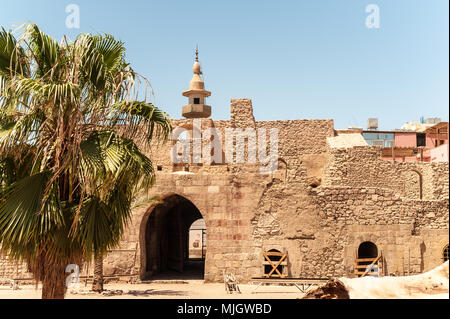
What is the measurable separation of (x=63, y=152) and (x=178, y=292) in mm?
9893

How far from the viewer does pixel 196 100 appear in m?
36.7

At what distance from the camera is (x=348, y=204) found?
19.0 metres

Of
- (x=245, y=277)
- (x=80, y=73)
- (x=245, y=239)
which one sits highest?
(x=80, y=73)

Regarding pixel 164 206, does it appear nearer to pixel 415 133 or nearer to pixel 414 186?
pixel 414 186

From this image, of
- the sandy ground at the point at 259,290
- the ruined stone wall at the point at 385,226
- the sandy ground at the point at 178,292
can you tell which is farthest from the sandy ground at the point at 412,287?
the ruined stone wall at the point at 385,226

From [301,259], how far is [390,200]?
4237mm

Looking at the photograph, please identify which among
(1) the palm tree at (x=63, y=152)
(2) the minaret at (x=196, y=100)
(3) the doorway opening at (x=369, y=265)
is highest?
(2) the minaret at (x=196, y=100)

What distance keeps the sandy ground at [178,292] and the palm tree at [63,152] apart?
779 centimetres

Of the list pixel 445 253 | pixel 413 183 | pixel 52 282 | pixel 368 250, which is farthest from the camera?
pixel 413 183

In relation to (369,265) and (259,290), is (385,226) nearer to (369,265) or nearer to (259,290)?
(369,265)

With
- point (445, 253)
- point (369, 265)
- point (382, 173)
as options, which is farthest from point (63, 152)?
point (382, 173)

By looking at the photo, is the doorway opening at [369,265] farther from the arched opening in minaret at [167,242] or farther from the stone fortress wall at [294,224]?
the arched opening in minaret at [167,242]

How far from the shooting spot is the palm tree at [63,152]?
26.1ft
